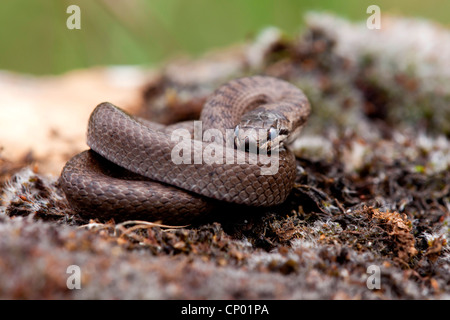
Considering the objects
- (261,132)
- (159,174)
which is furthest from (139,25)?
(159,174)

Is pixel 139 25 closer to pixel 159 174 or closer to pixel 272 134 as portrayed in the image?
pixel 272 134

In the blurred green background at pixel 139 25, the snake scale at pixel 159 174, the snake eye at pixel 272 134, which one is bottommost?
the snake scale at pixel 159 174

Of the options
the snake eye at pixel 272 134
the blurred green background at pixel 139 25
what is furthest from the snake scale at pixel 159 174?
the blurred green background at pixel 139 25

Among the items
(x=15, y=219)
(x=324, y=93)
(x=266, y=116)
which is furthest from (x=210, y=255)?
(x=324, y=93)

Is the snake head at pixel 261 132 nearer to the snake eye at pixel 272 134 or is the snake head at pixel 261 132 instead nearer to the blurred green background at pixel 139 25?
the snake eye at pixel 272 134

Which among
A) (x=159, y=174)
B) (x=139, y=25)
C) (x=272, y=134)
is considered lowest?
(x=159, y=174)

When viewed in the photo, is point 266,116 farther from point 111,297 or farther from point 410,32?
point 410,32

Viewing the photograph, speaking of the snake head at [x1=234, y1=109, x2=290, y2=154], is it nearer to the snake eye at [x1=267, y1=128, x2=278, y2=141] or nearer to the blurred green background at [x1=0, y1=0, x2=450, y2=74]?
the snake eye at [x1=267, y1=128, x2=278, y2=141]
